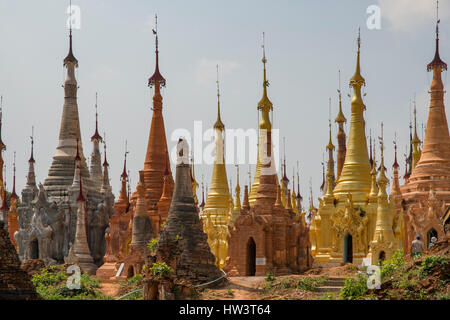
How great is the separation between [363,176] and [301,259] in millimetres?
5251

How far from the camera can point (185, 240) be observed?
28344mm

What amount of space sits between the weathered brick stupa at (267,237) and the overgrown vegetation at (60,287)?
241 inches

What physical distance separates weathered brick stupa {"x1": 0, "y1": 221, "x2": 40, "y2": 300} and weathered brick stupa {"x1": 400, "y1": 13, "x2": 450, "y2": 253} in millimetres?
19376

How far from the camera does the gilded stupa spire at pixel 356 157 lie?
3834 centimetres

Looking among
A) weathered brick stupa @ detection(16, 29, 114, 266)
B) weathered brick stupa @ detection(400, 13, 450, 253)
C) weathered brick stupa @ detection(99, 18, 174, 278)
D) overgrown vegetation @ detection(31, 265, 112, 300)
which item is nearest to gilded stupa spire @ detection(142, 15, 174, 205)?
weathered brick stupa @ detection(99, 18, 174, 278)

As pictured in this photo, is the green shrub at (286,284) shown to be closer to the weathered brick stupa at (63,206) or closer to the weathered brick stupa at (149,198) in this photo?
the weathered brick stupa at (149,198)

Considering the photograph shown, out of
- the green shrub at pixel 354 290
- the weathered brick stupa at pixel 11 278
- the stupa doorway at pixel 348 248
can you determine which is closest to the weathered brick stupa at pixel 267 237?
the stupa doorway at pixel 348 248

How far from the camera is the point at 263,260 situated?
34.6m

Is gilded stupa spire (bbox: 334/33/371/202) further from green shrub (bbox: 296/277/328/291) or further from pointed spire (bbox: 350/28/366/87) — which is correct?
green shrub (bbox: 296/277/328/291)

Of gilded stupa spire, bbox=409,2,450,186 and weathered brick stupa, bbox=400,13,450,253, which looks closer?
weathered brick stupa, bbox=400,13,450,253

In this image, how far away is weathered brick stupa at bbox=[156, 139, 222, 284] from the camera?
88.5 ft

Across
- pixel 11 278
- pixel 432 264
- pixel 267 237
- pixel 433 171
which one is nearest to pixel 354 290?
pixel 432 264

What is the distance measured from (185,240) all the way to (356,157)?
1363 cm
